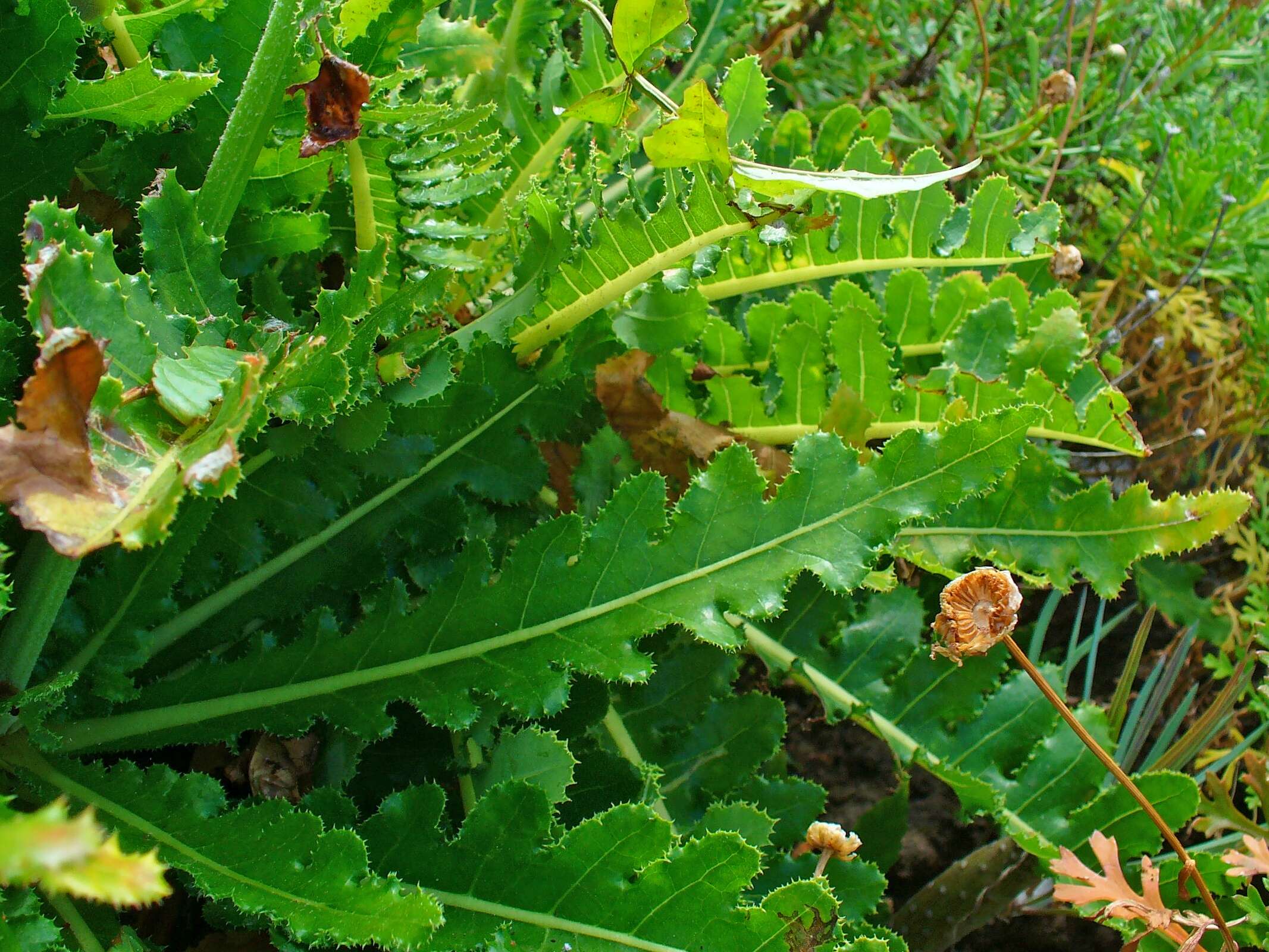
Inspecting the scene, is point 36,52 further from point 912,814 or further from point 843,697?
point 912,814

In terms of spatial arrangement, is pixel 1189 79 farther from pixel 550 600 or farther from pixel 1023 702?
pixel 550 600

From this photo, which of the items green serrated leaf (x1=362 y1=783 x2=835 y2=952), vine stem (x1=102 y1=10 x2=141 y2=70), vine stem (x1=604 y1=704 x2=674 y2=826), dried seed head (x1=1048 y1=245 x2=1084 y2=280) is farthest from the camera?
dried seed head (x1=1048 y1=245 x2=1084 y2=280)

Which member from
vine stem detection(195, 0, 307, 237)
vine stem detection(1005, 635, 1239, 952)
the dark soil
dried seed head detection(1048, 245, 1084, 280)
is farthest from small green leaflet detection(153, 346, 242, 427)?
dried seed head detection(1048, 245, 1084, 280)

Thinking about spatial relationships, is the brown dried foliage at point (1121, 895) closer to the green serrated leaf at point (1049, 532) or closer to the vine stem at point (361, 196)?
the green serrated leaf at point (1049, 532)

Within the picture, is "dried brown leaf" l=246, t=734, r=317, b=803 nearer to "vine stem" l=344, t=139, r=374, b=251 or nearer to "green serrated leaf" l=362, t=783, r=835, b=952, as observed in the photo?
"green serrated leaf" l=362, t=783, r=835, b=952

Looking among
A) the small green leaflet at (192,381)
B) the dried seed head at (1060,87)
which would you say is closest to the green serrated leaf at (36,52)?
the small green leaflet at (192,381)

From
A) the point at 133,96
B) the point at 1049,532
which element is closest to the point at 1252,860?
the point at 1049,532
